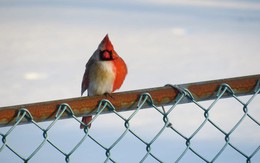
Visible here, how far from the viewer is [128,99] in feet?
8.05

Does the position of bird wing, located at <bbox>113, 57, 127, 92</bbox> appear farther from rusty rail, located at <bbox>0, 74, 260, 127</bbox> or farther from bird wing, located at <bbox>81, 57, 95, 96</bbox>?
rusty rail, located at <bbox>0, 74, 260, 127</bbox>

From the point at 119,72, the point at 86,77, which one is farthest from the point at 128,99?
the point at 86,77

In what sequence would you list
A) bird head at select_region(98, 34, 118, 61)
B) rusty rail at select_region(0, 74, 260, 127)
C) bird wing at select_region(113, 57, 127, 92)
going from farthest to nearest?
bird wing at select_region(113, 57, 127, 92), bird head at select_region(98, 34, 118, 61), rusty rail at select_region(0, 74, 260, 127)

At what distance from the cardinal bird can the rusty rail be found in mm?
1034

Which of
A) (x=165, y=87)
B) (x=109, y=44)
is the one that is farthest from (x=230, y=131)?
(x=109, y=44)

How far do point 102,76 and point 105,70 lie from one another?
4cm

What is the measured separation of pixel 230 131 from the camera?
2.66m

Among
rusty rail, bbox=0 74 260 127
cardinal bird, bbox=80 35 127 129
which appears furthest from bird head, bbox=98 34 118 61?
rusty rail, bbox=0 74 260 127

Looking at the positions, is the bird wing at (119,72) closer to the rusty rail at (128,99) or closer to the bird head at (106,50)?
the bird head at (106,50)

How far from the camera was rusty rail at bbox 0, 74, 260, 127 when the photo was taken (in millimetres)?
2281

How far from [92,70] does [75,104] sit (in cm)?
132

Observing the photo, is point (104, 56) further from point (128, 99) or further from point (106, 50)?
point (128, 99)

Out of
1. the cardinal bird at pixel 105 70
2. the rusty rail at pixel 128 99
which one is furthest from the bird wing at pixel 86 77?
the rusty rail at pixel 128 99

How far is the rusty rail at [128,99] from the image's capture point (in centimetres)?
228
